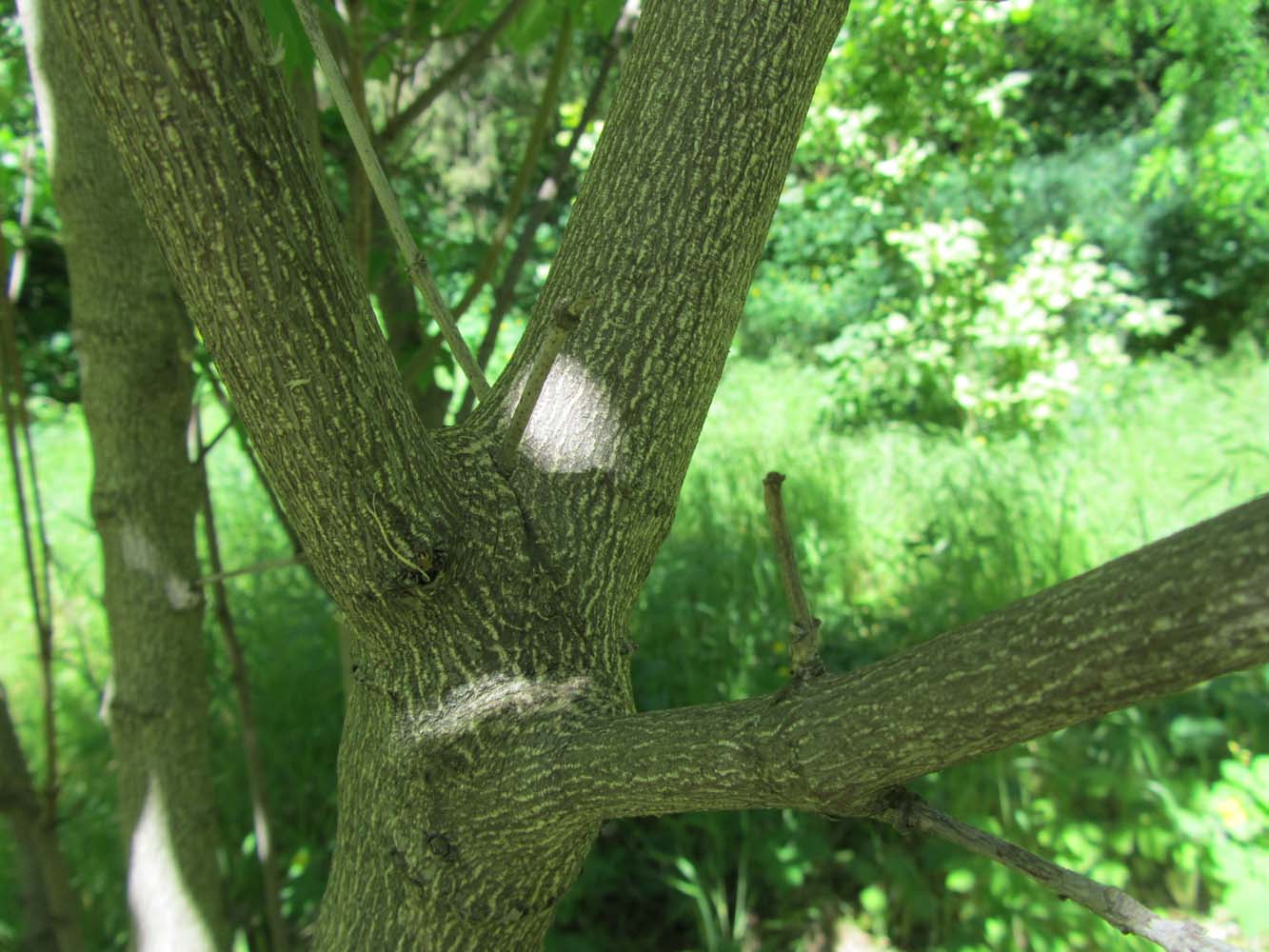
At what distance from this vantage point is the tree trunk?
1522mm

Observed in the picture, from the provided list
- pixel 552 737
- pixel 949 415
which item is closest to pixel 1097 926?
pixel 552 737

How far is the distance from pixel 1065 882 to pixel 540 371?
0.59 m

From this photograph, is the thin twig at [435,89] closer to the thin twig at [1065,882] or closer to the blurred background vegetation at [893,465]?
the blurred background vegetation at [893,465]

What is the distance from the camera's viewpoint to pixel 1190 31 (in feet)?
22.7

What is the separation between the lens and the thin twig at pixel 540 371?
83 centimetres

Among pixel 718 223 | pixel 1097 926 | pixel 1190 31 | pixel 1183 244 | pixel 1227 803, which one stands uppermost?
pixel 1190 31

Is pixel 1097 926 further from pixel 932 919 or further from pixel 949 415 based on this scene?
pixel 949 415

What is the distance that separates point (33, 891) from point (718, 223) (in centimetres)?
156

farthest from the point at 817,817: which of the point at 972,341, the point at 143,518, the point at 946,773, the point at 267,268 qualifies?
the point at 972,341

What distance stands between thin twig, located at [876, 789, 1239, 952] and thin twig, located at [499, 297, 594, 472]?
478 millimetres

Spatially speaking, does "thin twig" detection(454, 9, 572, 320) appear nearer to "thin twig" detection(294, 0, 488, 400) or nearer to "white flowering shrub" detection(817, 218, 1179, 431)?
"thin twig" detection(294, 0, 488, 400)

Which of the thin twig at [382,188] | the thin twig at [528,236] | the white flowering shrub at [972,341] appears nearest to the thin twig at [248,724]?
the thin twig at [528,236]

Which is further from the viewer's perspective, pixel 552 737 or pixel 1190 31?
pixel 1190 31

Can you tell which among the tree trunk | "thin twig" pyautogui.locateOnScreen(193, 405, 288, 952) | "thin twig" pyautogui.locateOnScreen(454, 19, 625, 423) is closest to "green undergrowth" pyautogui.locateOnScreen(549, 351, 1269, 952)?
"thin twig" pyautogui.locateOnScreen(193, 405, 288, 952)
